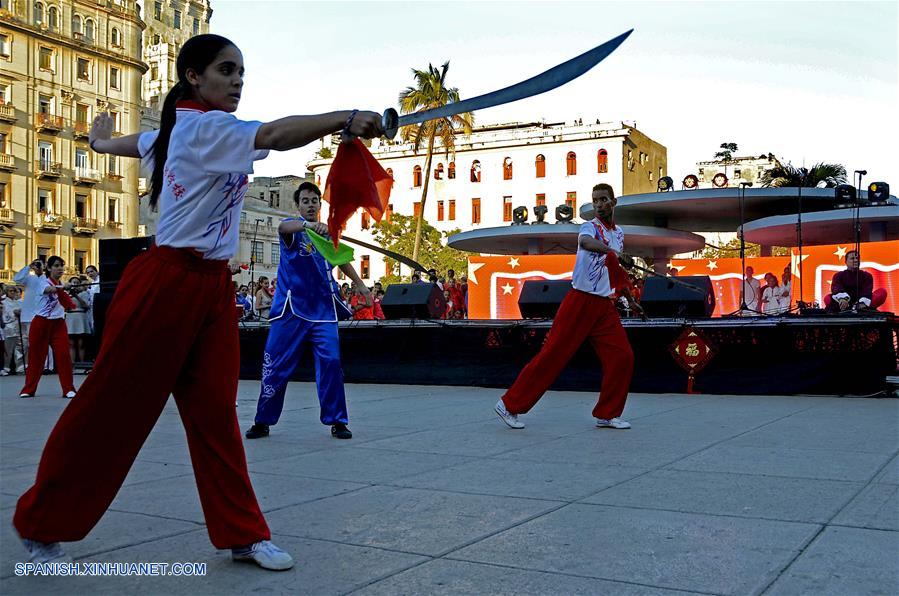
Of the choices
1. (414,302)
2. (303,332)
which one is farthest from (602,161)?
(303,332)

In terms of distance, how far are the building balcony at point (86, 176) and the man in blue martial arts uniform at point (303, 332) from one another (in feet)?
202

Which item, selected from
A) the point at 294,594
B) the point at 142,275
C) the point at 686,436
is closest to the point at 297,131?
the point at 142,275

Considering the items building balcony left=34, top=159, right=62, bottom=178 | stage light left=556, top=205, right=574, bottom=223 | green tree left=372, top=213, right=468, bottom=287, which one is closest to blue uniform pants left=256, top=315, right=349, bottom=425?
stage light left=556, top=205, right=574, bottom=223

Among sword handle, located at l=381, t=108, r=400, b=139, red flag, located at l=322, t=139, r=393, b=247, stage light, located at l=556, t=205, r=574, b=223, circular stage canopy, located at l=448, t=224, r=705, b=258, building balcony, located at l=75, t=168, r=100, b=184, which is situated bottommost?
red flag, located at l=322, t=139, r=393, b=247

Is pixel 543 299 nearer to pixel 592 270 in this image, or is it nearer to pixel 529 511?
pixel 592 270

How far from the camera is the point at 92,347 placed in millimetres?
16922

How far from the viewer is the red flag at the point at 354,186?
3445 mm

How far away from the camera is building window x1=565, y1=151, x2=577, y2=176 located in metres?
69.9

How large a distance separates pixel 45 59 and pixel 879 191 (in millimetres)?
58183

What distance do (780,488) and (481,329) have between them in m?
7.61

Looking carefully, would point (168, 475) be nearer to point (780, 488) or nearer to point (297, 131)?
point (297, 131)

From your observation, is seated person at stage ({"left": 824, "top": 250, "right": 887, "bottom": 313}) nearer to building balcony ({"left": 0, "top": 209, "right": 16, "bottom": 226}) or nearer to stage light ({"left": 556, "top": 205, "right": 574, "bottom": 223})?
stage light ({"left": 556, "top": 205, "right": 574, "bottom": 223})

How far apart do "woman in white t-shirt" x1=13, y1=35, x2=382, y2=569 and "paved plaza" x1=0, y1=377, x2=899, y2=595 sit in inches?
9.6

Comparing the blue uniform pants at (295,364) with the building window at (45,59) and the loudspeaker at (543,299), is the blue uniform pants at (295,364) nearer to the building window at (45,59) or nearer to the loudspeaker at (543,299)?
the loudspeaker at (543,299)
